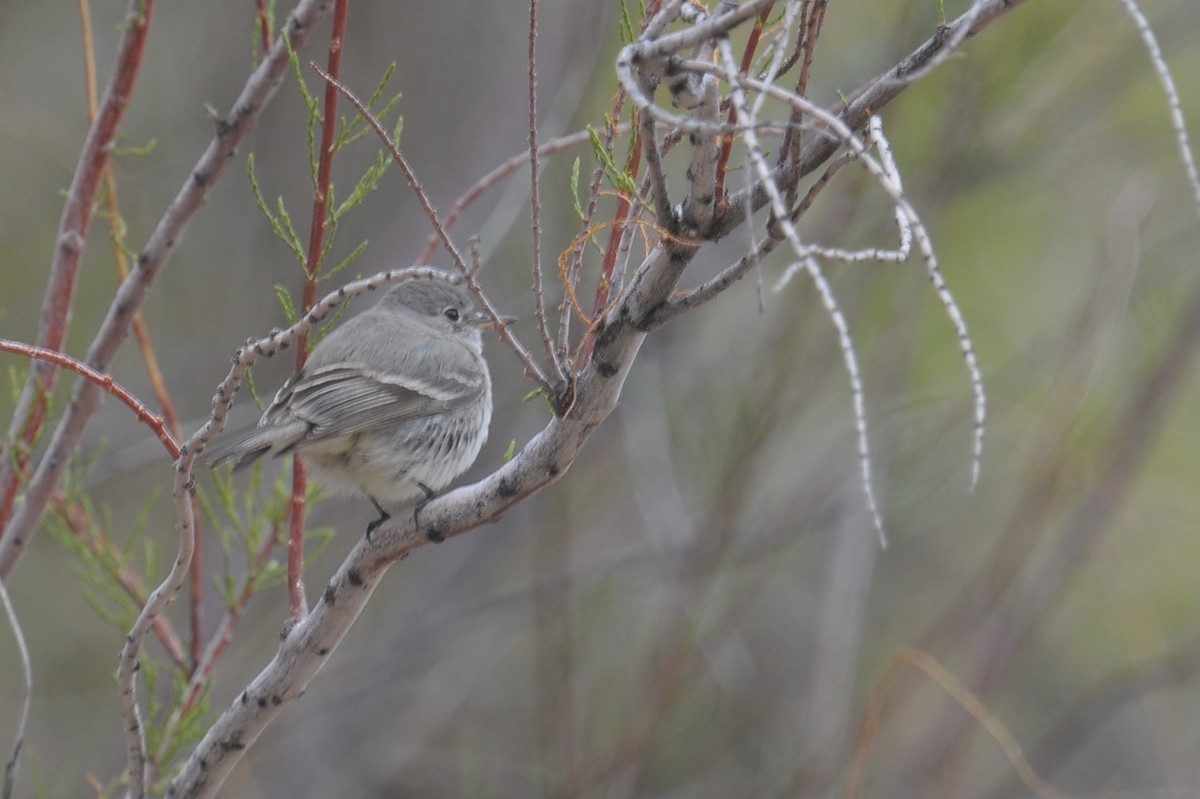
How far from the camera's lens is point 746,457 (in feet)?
12.7

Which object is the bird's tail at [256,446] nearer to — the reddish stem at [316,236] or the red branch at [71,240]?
the reddish stem at [316,236]

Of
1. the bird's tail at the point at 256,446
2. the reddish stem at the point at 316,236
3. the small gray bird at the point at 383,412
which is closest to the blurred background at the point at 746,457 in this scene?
the small gray bird at the point at 383,412

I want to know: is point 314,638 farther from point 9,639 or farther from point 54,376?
point 9,639

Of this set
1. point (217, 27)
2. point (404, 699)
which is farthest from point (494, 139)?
point (404, 699)

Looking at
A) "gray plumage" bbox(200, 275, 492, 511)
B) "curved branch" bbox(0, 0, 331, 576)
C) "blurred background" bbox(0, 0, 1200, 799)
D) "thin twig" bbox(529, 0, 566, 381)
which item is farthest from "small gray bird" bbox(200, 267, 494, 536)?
"thin twig" bbox(529, 0, 566, 381)

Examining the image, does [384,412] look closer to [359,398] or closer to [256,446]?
[359,398]

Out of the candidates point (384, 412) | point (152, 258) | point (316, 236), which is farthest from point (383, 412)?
point (316, 236)

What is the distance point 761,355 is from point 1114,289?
1.16 metres

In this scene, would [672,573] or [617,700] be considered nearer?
[672,573]

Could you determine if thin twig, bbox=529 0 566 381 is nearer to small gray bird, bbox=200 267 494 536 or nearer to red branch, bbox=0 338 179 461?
red branch, bbox=0 338 179 461

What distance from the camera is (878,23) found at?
14.9 feet

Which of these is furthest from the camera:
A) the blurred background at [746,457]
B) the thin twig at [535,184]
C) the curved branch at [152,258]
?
the blurred background at [746,457]

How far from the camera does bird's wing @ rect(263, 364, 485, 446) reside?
2760 millimetres

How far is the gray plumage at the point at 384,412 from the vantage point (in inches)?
110
